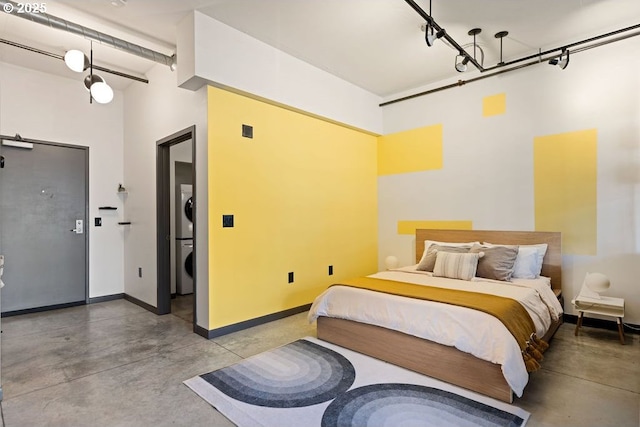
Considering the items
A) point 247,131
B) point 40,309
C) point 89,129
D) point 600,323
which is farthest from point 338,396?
point 89,129

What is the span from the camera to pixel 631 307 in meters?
3.44

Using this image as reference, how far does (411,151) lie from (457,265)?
220 cm

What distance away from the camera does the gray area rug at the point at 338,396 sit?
201 centimetres

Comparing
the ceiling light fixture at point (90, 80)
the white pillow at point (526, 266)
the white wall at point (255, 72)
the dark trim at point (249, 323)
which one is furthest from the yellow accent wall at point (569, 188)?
the ceiling light fixture at point (90, 80)

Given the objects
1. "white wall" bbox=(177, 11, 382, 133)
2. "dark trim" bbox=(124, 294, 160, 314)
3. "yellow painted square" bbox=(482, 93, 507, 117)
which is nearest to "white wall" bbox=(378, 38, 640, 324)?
"yellow painted square" bbox=(482, 93, 507, 117)

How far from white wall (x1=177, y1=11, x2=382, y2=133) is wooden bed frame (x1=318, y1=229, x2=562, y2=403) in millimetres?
→ 2607

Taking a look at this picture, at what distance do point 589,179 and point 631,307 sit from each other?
140cm

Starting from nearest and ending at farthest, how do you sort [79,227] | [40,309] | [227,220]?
1. [227,220]
2. [40,309]
3. [79,227]

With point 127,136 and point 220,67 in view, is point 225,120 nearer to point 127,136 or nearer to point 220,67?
point 220,67

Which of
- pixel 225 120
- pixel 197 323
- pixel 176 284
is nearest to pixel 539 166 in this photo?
pixel 225 120

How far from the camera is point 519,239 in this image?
4086 millimetres

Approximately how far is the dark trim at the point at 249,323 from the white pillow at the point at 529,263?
8.36 ft

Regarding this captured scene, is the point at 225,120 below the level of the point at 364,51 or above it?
below

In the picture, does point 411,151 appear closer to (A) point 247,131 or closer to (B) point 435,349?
(A) point 247,131
